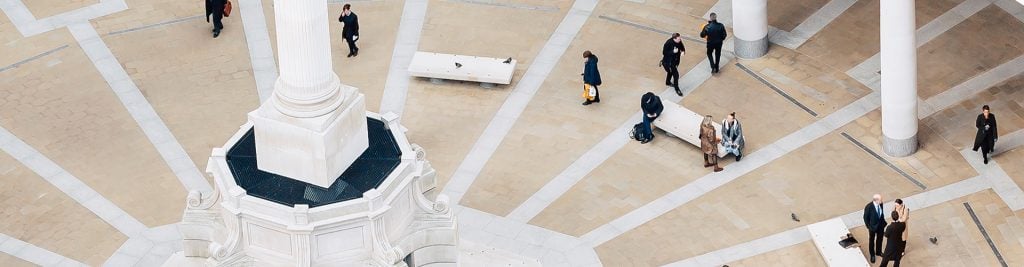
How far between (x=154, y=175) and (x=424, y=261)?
26.3 ft

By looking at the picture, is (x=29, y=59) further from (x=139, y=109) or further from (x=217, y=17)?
(x=217, y=17)

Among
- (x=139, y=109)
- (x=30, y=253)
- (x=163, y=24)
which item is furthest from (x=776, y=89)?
(x=30, y=253)

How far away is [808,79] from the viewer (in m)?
41.1

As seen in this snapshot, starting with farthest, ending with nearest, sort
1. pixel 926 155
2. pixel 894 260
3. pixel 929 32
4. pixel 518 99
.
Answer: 1. pixel 929 32
2. pixel 518 99
3. pixel 926 155
4. pixel 894 260

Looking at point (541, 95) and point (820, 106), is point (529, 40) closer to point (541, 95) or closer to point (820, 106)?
point (541, 95)

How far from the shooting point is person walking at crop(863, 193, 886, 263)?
33594 millimetres

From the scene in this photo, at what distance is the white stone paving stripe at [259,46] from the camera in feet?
136

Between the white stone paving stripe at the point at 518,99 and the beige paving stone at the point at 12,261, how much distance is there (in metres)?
8.65

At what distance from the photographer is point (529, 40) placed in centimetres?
4322

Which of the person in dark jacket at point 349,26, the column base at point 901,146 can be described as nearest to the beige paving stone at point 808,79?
the column base at point 901,146

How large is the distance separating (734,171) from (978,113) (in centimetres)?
584

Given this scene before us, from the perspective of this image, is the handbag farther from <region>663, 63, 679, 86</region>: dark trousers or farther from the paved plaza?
<region>663, 63, 679, 86</region>: dark trousers

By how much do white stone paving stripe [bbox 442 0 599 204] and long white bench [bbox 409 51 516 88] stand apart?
0.52 m

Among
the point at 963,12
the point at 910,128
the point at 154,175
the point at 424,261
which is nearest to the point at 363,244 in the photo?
the point at 424,261
